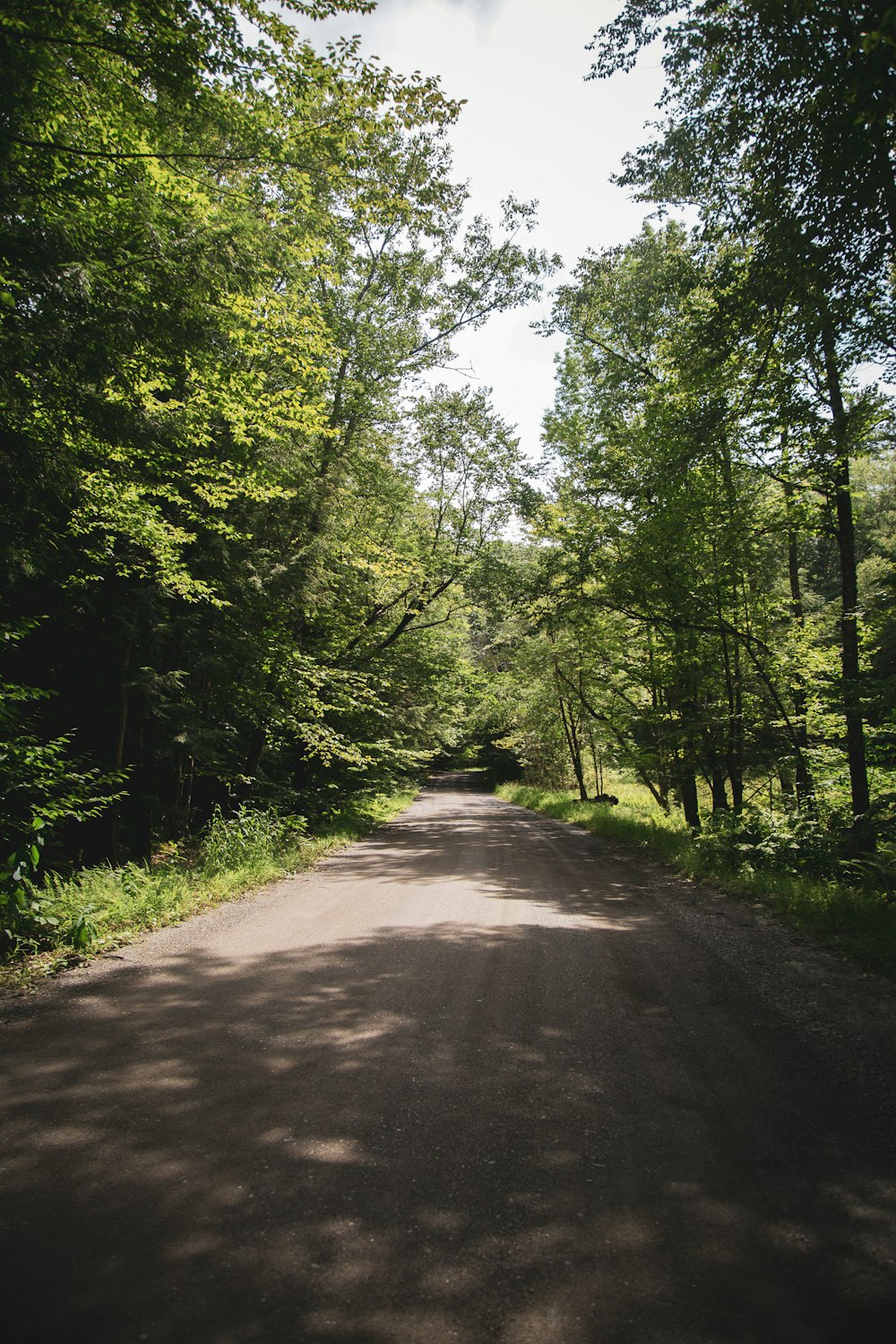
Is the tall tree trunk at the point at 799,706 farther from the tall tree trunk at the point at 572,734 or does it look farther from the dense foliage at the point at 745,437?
the tall tree trunk at the point at 572,734

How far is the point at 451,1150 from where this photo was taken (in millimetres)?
2775

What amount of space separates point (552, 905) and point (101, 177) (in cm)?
904

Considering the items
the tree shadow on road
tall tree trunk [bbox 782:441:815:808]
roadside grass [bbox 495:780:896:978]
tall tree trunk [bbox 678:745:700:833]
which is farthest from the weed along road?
tall tree trunk [bbox 678:745:700:833]

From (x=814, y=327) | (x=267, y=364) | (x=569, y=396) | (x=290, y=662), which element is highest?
(x=569, y=396)

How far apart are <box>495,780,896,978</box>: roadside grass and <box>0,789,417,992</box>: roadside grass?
631 cm

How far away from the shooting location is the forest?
16.6ft

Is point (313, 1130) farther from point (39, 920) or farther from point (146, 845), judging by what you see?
point (146, 845)

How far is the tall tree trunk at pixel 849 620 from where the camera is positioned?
7055 millimetres

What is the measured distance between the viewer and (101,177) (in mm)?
5734

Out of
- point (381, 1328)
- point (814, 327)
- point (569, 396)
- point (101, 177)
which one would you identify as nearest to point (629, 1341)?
point (381, 1328)

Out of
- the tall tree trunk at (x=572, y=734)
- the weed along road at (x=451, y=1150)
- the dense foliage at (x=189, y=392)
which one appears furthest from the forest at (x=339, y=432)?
the tall tree trunk at (x=572, y=734)

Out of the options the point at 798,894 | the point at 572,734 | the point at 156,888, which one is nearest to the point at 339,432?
the point at 156,888

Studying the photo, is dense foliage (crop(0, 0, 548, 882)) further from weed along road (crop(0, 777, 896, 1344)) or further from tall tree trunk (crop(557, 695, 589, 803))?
tall tree trunk (crop(557, 695, 589, 803))

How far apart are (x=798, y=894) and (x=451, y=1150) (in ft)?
17.9
